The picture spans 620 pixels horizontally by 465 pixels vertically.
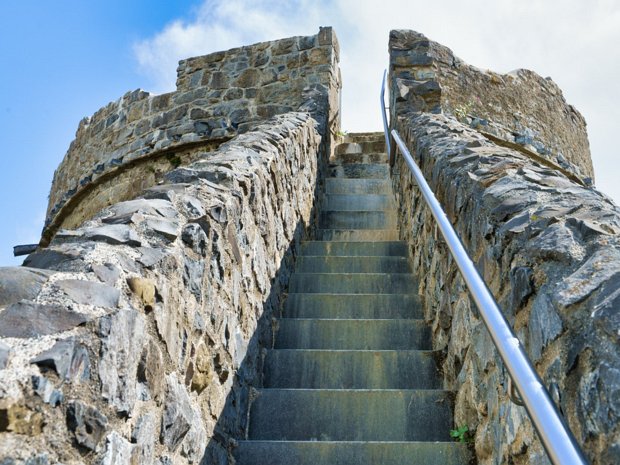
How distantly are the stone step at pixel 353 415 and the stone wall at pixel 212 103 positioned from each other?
5.09 meters

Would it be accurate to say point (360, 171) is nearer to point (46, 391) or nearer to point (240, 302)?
point (240, 302)

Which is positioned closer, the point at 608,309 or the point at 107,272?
the point at 608,309

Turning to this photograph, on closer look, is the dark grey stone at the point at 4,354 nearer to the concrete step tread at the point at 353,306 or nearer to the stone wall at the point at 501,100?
the concrete step tread at the point at 353,306

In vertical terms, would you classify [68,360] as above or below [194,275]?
below

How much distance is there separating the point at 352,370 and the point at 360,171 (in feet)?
13.5

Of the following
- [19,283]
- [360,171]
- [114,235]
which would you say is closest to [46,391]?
[19,283]

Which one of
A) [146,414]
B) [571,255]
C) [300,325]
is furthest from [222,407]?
[571,255]

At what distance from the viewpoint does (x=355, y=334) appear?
3.63m

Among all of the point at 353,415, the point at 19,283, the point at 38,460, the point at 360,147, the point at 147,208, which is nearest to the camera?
the point at 38,460

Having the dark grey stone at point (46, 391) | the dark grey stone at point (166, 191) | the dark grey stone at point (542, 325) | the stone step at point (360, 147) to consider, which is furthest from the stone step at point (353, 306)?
the stone step at point (360, 147)

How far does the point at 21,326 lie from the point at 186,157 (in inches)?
272

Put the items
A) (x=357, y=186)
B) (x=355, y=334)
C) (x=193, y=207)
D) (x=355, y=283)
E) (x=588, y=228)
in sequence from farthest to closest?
1. (x=357, y=186)
2. (x=355, y=283)
3. (x=355, y=334)
4. (x=193, y=207)
5. (x=588, y=228)

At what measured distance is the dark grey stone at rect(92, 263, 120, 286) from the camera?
1684 mm

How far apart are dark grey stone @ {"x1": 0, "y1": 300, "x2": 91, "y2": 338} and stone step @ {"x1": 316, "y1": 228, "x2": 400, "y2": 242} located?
13.8ft
